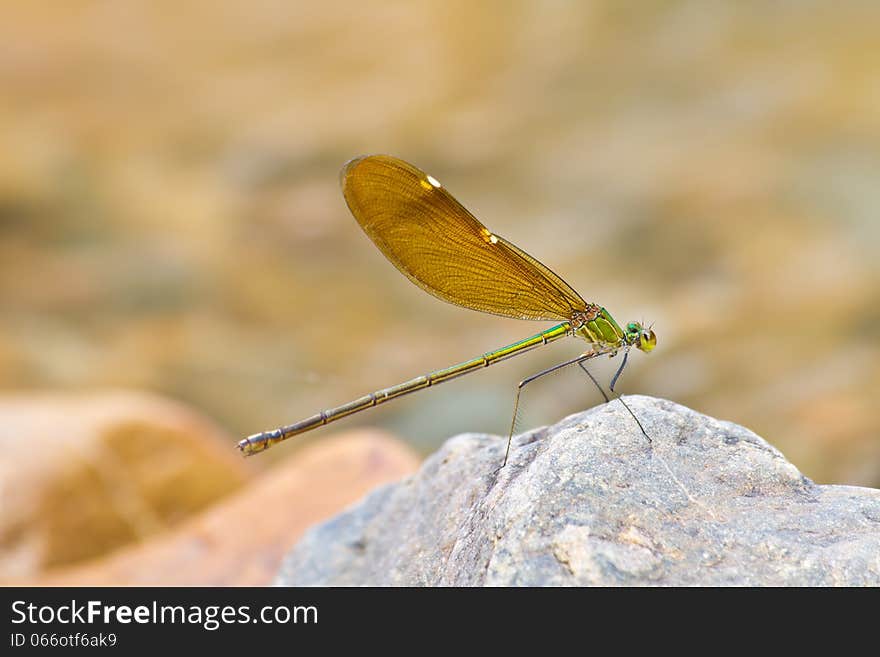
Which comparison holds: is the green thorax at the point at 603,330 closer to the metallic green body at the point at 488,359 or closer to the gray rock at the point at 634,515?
the metallic green body at the point at 488,359

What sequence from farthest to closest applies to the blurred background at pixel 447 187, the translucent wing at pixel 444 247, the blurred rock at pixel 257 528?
the blurred background at pixel 447 187
the blurred rock at pixel 257 528
the translucent wing at pixel 444 247

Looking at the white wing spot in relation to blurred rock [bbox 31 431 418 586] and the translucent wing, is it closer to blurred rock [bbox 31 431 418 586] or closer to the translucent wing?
the translucent wing

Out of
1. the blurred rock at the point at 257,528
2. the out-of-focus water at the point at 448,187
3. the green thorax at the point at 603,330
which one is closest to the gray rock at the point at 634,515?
the green thorax at the point at 603,330

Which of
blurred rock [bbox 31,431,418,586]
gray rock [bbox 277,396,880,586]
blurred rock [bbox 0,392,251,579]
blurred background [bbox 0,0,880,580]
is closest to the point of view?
gray rock [bbox 277,396,880,586]

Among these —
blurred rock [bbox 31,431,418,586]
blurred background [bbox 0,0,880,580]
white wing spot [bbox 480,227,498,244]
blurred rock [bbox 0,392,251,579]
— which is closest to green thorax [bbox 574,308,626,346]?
white wing spot [bbox 480,227,498,244]

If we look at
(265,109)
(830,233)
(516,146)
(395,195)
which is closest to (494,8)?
(516,146)
